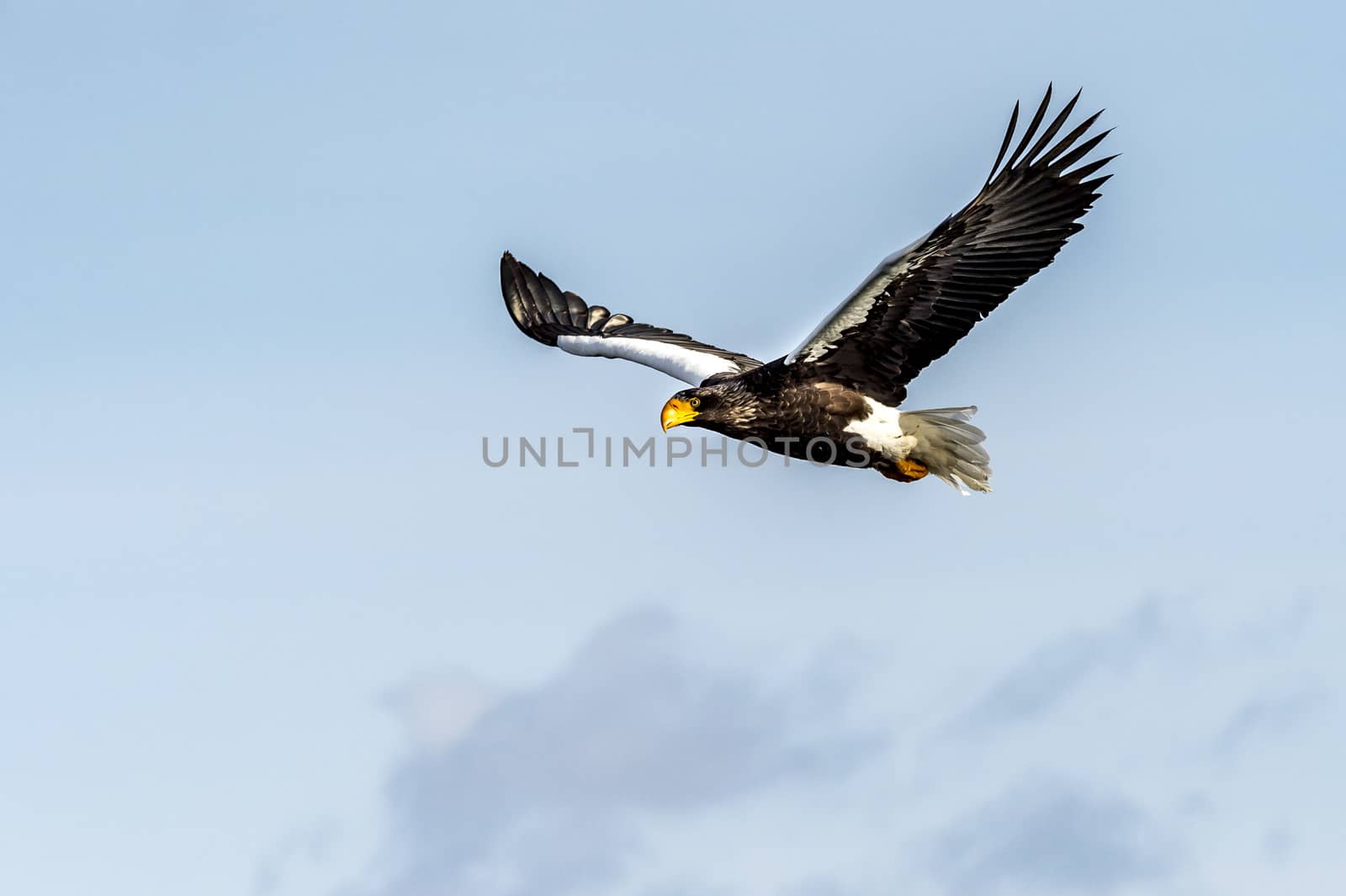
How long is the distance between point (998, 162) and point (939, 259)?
769mm

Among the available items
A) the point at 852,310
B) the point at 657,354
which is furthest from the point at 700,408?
the point at 657,354

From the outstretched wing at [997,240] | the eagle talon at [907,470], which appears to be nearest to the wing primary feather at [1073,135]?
the outstretched wing at [997,240]

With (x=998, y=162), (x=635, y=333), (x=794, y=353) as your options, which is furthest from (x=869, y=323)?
(x=635, y=333)

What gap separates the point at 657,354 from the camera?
1463cm

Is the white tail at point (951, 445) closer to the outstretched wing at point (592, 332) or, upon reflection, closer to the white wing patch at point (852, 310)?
the white wing patch at point (852, 310)

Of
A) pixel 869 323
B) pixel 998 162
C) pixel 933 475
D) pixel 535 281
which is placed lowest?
pixel 933 475

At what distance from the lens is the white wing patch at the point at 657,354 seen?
1412 centimetres

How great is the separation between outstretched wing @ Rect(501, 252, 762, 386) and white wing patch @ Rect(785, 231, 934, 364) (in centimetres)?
206

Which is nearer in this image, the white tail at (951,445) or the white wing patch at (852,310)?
the white wing patch at (852,310)

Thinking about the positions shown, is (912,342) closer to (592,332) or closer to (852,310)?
(852,310)

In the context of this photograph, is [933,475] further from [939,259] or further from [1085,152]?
[1085,152]

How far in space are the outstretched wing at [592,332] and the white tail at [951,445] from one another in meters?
2.18

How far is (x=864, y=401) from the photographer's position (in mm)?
12203

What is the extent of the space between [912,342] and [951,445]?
2.95ft
